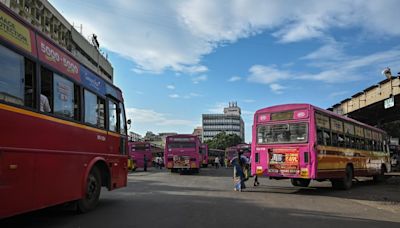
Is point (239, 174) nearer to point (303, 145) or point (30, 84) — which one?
point (303, 145)


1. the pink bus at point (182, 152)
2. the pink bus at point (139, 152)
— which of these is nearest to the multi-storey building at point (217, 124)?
the pink bus at point (139, 152)

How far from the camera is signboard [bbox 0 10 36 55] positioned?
21.1 ft

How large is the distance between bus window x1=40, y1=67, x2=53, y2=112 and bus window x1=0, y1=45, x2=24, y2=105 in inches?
26.5

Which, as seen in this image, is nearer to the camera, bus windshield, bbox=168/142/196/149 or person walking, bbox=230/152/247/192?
person walking, bbox=230/152/247/192

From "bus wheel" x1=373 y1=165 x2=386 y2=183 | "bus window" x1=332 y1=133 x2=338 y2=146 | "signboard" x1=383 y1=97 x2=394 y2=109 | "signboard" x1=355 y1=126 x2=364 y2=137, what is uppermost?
"signboard" x1=383 y1=97 x2=394 y2=109

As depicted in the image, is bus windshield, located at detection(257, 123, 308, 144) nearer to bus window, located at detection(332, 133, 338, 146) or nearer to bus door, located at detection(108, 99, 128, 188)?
bus window, located at detection(332, 133, 338, 146)

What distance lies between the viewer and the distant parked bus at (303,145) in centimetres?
1456

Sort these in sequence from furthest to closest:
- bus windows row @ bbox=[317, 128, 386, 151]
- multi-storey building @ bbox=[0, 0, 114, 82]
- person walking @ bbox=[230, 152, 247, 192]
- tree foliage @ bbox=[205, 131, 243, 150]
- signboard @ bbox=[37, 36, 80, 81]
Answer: tree foliage @ bbox=[205, 131, 243, 150], multi-storey building @ bbox=[0, 0, 114, 82], person walking @ bbox=[230, 152, 247, 192], bus windows row @ bbox=[317, 128, 386, 151], signboard @ bbox=[37, 36, 80, 81]

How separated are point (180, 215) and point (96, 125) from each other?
9.99ft

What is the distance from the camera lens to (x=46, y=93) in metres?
7.70

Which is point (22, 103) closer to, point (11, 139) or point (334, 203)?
point (11, 139)

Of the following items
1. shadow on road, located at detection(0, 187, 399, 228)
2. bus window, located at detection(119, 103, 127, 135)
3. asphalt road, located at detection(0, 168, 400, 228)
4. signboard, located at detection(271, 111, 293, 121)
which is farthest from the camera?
signboard, located at detection(271, 111, 293, 121)

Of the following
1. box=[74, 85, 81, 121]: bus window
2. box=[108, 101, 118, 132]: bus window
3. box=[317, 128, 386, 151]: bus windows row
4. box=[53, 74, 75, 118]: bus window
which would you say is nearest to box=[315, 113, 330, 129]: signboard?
box=[317, 128, 386, 151]: bus windows row

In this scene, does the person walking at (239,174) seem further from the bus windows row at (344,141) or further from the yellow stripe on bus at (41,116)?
the yellow stripe on bus at (41,116)
